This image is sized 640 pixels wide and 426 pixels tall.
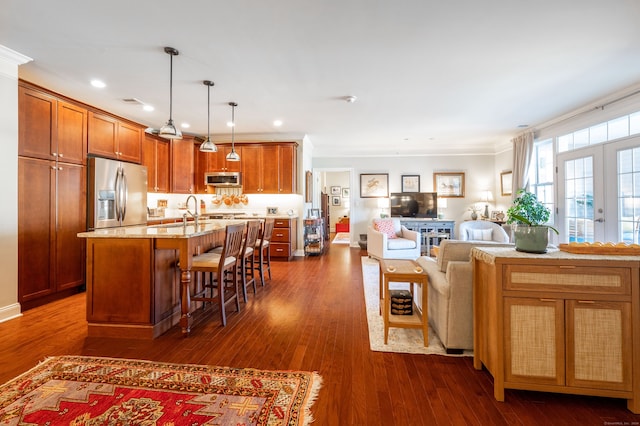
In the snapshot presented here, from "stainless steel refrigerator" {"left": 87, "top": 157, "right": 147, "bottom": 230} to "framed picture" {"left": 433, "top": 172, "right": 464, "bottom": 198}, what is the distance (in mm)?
6660

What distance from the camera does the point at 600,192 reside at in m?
4.12

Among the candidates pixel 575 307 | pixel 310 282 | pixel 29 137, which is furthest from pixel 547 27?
pixel 29 137

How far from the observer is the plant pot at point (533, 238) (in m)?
1.72

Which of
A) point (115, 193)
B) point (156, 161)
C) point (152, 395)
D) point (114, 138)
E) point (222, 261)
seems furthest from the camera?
point (156, 161)

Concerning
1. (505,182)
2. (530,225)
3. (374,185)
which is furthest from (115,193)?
(505,182)

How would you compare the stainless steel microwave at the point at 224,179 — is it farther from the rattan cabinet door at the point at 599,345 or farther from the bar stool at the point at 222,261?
the rattan cabinet door at the point at 599,345

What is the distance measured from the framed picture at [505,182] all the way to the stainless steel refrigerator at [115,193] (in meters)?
7.54

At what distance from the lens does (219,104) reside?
14.1 ft

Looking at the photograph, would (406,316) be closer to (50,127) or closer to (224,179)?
(50,127)

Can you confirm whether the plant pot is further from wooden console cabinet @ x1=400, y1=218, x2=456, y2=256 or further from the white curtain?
wooden console cabinet @ x1=400, y1=218, x2=456, y2=256

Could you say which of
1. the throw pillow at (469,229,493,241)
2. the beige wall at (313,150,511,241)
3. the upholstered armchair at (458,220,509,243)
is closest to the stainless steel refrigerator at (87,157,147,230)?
the beige wall at (313,150,511,241)

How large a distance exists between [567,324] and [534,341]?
198 mm

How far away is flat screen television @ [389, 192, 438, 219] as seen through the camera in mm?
7305

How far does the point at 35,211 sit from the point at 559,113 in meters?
7.58
